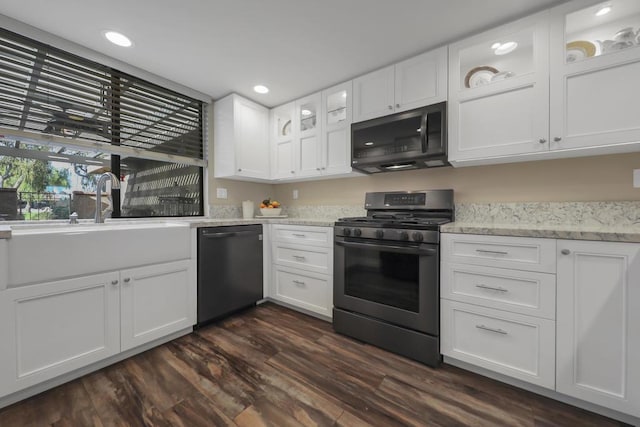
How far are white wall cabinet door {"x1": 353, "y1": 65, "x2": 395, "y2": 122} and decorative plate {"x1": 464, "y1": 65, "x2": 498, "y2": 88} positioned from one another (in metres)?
0.55

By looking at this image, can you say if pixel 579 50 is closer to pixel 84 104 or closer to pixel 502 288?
pixel 502 288

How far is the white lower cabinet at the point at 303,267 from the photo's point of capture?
234 centimetres

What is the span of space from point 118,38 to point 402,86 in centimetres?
215

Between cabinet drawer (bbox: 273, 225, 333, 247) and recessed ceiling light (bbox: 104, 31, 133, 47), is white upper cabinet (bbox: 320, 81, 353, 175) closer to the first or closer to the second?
cabinet drawer (bbox: 273, 225, 333, 247)

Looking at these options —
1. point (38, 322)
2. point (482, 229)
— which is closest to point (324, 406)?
point (482, 229)

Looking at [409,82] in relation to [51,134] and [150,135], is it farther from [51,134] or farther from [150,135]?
[51,134]

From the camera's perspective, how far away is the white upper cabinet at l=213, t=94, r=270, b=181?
2764 mm

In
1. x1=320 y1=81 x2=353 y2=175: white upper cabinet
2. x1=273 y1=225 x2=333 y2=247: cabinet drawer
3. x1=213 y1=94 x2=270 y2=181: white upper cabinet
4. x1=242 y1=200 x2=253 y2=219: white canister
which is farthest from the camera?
x1=242 y1=200 x2=253 y2=219: white canister

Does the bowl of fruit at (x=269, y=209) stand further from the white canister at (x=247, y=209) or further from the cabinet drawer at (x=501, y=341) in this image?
the cabinet drawer at (x=501, y=341)

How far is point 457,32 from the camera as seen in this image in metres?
1.84

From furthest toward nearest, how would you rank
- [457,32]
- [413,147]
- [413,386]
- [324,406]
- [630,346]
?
[413,147], [457,32], [413,386], [324,406], [630,346]

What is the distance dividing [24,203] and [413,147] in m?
2.90

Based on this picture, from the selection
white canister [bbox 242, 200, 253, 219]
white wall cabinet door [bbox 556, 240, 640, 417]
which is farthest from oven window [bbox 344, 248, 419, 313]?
white canister [bbox 242, 200, 253, 219]

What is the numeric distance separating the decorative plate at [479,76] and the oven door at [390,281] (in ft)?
4.08
